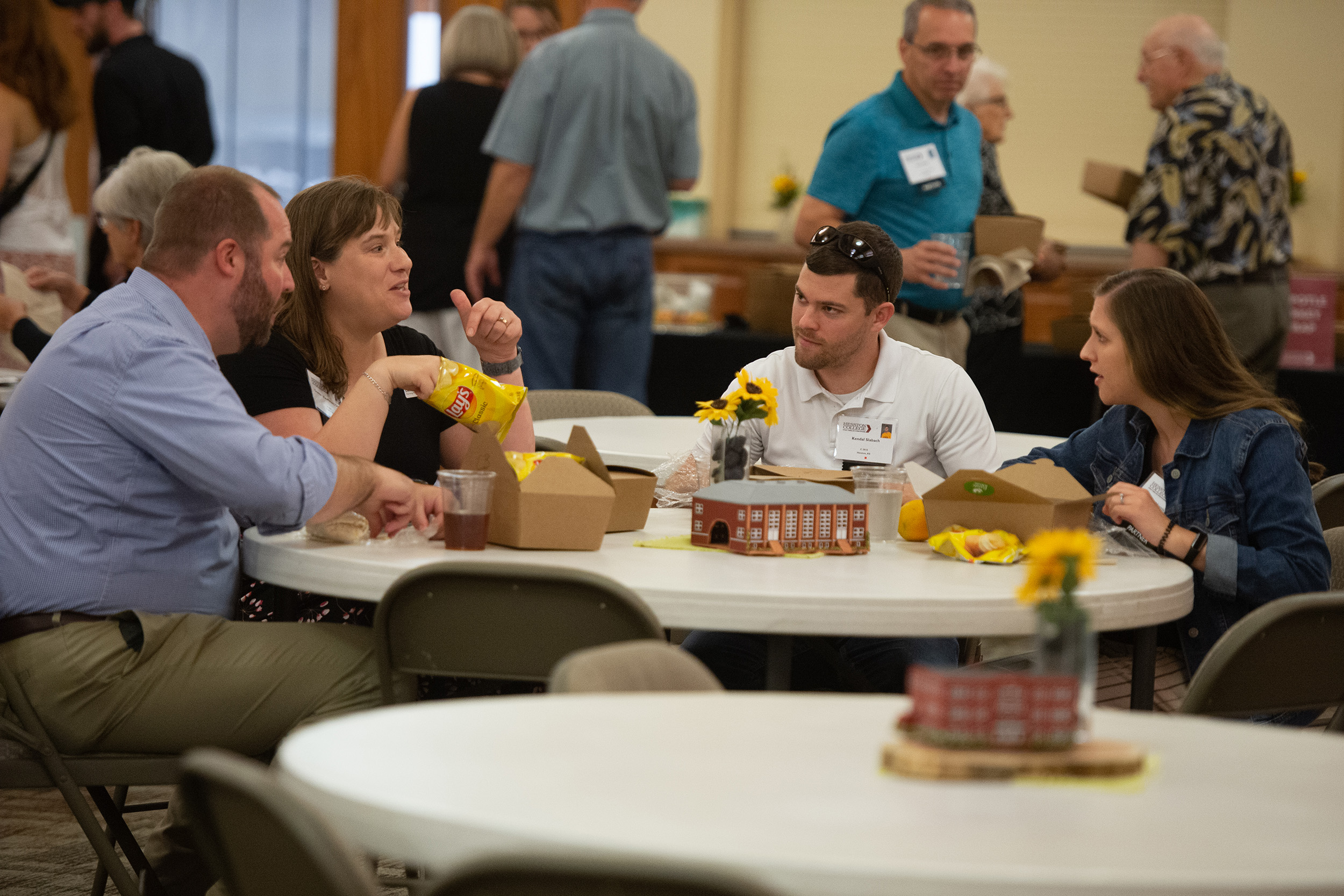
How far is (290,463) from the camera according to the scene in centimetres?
205

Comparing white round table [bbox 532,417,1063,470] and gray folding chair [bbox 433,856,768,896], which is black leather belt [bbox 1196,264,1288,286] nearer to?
white round table [bbox 532,417,1063,470]

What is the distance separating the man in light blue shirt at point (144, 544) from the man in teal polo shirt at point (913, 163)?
7.64 feet

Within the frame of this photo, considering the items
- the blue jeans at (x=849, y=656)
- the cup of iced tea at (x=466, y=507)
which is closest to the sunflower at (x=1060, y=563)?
the cup of iced tea at (x=466, y=507)

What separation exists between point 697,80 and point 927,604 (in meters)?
7.08

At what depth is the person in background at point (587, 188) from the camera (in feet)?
15.5

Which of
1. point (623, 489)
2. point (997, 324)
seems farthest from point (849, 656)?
point (997, 324)

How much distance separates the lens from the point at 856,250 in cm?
292

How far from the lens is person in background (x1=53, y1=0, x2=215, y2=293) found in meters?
4.74

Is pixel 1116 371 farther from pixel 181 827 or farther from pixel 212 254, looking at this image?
pixel 181 827

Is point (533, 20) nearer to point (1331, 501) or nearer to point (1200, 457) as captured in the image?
point (1331, 501)

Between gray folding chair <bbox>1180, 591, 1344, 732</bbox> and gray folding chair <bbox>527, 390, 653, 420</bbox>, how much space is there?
2.34 m

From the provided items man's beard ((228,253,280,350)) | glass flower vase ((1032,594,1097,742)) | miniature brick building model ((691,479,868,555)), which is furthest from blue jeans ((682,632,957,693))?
glass flower vase ((1032,594,1097,742))

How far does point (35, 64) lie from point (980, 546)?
324 cm

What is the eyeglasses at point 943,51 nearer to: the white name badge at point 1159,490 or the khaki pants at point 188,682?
the white name badge at point 1159,490
